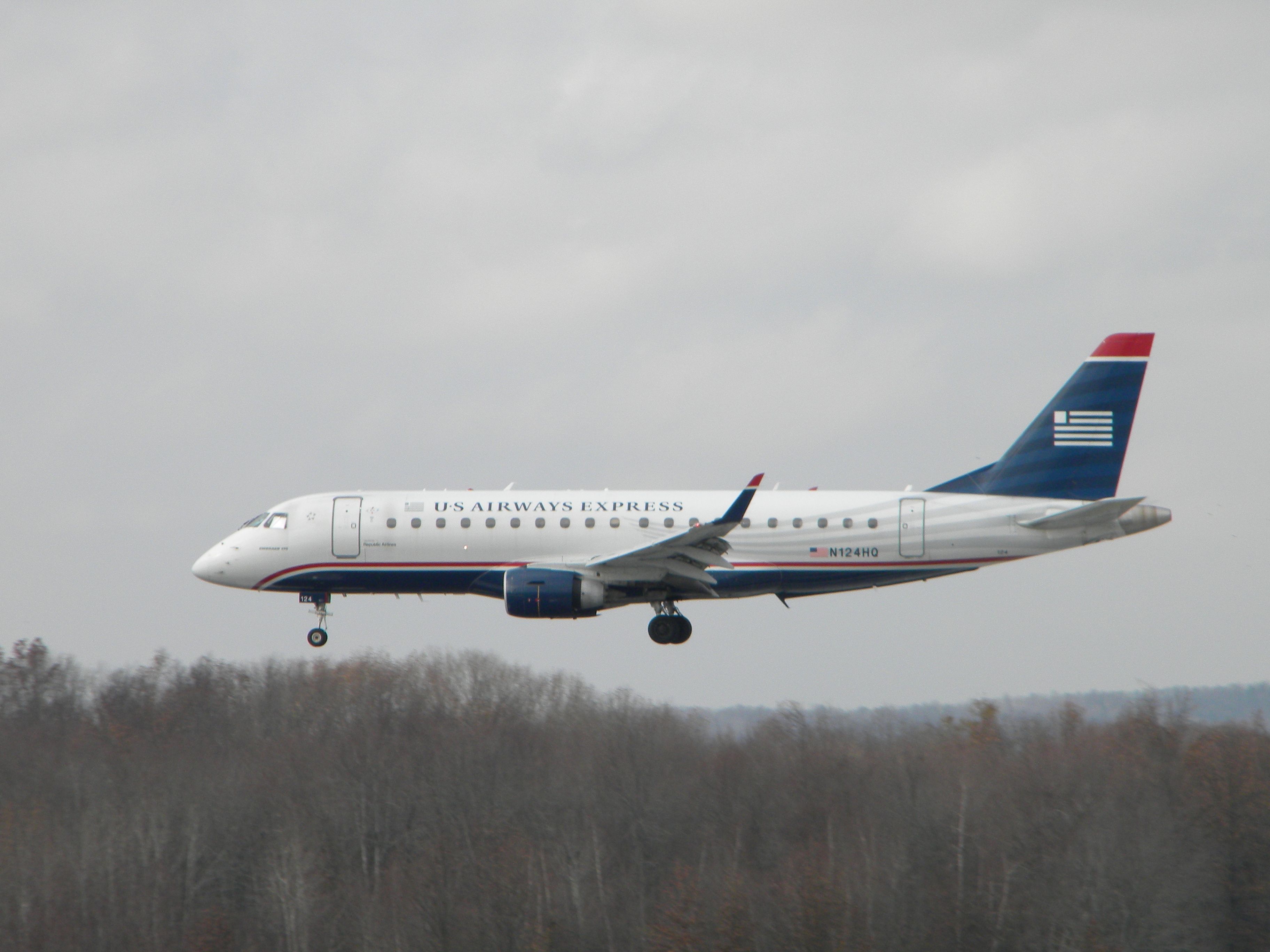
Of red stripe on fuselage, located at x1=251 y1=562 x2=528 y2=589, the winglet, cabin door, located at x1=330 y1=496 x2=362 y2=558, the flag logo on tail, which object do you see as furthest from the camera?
the flag logo on tail

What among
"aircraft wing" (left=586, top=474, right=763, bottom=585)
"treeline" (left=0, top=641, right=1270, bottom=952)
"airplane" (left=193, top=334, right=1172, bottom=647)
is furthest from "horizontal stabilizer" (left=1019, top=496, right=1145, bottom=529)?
"treeline" (left=0, top=641, right=1270, bottom=952)

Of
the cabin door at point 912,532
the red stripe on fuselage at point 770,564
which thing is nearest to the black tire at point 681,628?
the red stripe on fuselage at point 770,564

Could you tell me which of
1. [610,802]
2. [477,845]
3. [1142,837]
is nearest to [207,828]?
[477,845]

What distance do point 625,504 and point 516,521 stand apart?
293cm

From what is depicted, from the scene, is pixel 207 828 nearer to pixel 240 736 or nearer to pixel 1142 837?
pixel 240 736

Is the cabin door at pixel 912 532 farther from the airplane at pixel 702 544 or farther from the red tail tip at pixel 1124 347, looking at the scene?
the red tail tip at pixel 1124 347

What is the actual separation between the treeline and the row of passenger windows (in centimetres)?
1432

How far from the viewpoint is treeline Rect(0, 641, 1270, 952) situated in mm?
45094

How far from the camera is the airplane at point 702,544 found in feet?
117

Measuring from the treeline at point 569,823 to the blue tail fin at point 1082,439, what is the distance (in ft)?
51.4

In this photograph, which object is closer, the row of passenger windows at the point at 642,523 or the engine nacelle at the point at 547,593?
the engine nacelle at the point at 547,593

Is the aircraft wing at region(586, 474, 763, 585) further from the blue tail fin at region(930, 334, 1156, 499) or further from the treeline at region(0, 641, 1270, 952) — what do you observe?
the treeline at region(0, 641, 1270, 952)

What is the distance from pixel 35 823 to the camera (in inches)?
2067

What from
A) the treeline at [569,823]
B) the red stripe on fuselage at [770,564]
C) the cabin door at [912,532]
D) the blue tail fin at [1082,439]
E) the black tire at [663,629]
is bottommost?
the treeline at [569,823]
